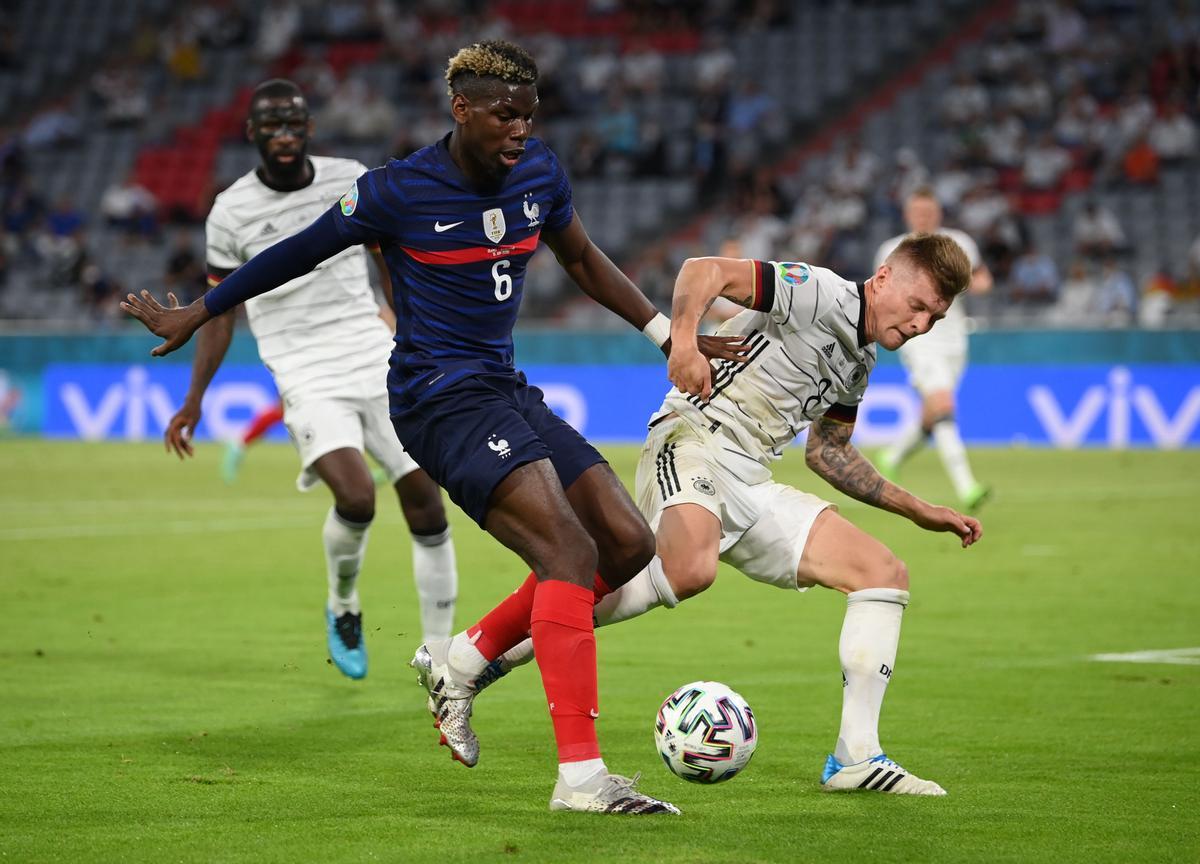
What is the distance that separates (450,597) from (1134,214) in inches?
806

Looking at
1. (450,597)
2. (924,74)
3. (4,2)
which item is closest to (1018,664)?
(450,597)

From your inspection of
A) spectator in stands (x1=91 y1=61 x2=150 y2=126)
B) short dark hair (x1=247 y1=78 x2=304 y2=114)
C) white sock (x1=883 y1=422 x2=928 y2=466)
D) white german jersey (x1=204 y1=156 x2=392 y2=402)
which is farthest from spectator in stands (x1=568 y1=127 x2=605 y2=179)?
short dark hair (x1=247 y1=78 x2=304 y2=114)

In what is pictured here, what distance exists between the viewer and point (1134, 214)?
86.5ft

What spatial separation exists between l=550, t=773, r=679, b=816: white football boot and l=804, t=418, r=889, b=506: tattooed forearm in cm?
162

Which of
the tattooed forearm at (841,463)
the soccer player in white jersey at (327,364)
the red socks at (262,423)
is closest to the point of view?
the tattooed forearm at (841,463)

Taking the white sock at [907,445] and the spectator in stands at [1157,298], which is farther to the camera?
the spectator in stands at [1157,298]

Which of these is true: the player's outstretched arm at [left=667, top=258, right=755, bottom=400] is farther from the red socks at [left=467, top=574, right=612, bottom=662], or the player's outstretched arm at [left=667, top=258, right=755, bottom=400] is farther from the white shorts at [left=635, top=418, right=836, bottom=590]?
the red socks at [left=467, top=574, right=612, bottom=662]

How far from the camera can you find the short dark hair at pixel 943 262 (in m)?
5.92

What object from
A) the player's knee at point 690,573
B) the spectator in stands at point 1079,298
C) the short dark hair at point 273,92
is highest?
the short dark hair at point 273,92

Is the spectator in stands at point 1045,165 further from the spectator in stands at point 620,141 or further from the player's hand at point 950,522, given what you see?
the player's hand at point 950,522

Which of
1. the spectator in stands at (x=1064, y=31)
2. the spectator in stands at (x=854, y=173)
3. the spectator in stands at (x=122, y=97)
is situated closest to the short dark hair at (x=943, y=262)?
the spectator in stands at (x=854, y=173)

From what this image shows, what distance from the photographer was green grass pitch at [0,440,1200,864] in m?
5.07

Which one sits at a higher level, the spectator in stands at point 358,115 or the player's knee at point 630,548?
the spectator in stands at point 358,115

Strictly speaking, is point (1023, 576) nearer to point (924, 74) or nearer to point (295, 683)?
point (295, 683)
